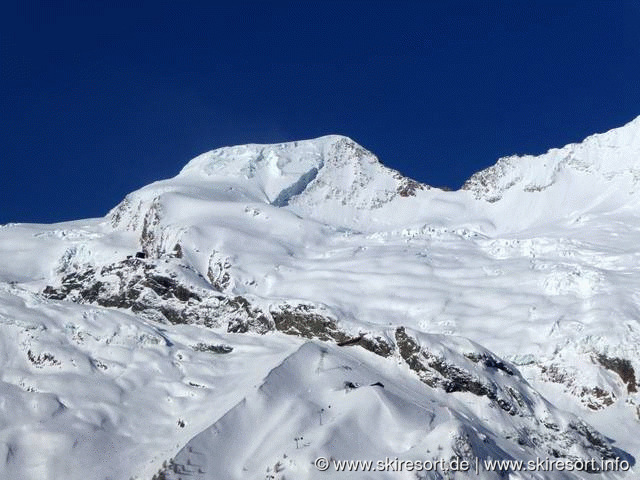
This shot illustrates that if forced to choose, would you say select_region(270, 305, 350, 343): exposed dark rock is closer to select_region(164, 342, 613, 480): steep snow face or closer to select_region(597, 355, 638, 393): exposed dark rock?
select_region(164, 342, 613, 480): steep snow face

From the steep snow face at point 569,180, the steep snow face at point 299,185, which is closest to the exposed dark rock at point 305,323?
the steep snow face at point 299,185

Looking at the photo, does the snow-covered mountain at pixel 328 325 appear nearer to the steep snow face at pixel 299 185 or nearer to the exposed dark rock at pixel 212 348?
the exposed dark rock at pixel 212 348

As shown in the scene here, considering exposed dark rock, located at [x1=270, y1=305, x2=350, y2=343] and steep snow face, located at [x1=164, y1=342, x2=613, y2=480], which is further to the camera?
exposed dark rock, located at [x1=270, y1=305, x2=350, y2=343]

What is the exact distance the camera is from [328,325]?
94.3 meters

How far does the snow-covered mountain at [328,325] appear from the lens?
67.8 m

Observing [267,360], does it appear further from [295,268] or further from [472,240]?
[472,240]

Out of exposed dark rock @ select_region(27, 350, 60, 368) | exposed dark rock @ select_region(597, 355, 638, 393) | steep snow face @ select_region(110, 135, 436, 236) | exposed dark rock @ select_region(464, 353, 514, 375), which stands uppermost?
steep snow face @ select_region(110, 135, 436, 236)

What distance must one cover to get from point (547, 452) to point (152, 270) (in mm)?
49642

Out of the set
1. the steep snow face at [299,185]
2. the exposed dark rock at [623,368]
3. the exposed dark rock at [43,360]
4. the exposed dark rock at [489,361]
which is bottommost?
the exposed dark rock at [623,368]

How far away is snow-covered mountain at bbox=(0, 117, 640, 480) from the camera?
67.8 meters

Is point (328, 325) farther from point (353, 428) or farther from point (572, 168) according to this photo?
point (572, 168)

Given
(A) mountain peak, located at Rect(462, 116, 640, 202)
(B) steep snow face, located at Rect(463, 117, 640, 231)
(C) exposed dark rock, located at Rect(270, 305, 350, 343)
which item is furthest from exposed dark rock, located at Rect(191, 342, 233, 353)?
(A) mountain peak, located at Rect(462, 116, 640, 202)

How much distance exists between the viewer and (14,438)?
230 feet

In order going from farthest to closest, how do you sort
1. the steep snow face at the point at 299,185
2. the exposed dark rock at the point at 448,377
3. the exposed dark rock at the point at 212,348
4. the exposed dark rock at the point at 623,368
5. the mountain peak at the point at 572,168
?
the mountain peak at the point at 572,168, the steep snow face at the point at 299,185, the exposed dark rock at the point at 623,368, the exposed dark rock at the point at 212,348, the exposed dark rock at the point at 448,377
